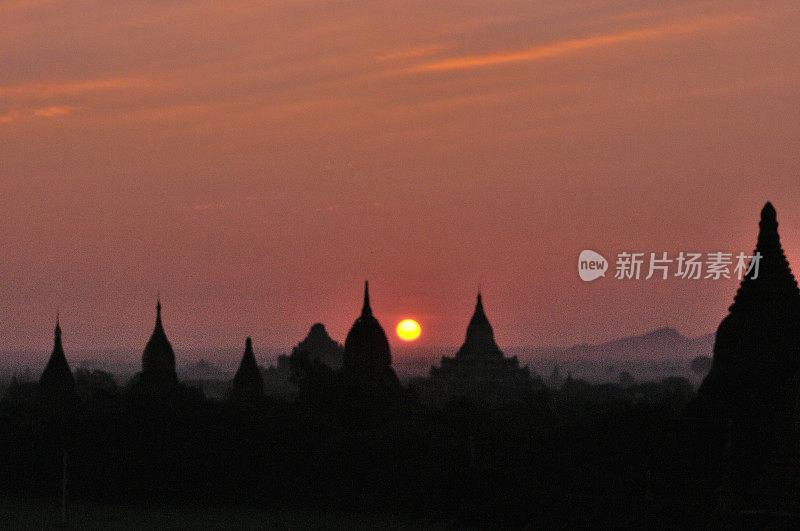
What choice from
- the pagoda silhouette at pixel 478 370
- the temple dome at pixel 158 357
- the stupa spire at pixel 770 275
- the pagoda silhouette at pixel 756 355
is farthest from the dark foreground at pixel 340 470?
the pagoda silhouette at pixel 478 370

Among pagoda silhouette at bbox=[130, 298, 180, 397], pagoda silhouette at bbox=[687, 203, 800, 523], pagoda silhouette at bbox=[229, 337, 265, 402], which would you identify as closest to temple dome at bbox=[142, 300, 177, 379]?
pagoda silhouette at bbox=[130, 298, 180, 397]

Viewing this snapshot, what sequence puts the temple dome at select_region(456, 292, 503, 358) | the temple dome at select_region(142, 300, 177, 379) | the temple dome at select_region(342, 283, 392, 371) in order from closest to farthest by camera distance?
1. the temple dome at select_region(342, 283, 392, 371)
2. the temple dome at select_region(142, 300, 177, 379)
3. the temple dome at select_region(456, 292, 503, 358)

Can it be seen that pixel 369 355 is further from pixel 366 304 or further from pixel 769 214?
pixel 769 214

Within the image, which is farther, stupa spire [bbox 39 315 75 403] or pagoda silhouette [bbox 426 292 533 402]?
pagoda silhouette [bbox 426 292 533 402]

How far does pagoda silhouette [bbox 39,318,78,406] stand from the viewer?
10550cm

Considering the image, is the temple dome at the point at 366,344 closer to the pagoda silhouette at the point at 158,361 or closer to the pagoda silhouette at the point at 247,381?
the pagoda silhouette at the point at 247,381

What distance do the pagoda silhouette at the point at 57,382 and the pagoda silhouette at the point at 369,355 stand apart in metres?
16.8

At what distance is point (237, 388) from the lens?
4429 inches

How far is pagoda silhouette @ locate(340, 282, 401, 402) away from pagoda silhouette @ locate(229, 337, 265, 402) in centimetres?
575

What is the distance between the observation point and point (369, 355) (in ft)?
372

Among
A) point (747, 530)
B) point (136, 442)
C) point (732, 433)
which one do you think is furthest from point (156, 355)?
point (747, 530)

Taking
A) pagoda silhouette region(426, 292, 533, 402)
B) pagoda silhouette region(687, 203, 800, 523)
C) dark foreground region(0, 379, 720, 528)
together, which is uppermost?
pagoda silhouette region(426, 292, 533, 402)

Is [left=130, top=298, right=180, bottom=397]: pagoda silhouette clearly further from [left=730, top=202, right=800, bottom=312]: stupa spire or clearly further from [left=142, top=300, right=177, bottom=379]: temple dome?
[left=730, top=202, right=800, bottom=312]: stupa spire

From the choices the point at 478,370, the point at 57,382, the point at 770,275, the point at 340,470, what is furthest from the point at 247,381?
the point at 478,370
